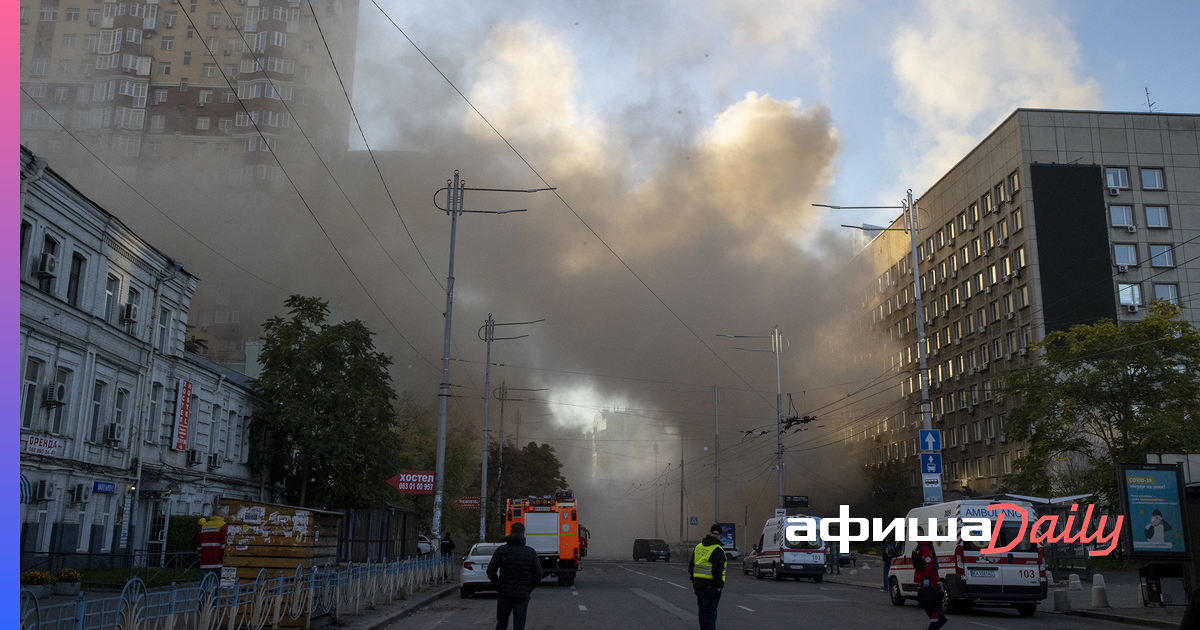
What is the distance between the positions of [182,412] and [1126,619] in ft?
93.9

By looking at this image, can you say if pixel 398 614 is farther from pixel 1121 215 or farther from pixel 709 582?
pixel 1121 215

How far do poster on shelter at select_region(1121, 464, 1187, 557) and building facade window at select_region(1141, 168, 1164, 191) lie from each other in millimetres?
Result: 51479

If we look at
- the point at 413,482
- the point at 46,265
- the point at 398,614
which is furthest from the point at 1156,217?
the point at 46,265

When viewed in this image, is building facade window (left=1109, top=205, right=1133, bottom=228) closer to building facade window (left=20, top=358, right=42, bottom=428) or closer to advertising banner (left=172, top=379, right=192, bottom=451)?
advertising banner (left=172, top=379, right=192, bottom=451)

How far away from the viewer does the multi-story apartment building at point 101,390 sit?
2328cm

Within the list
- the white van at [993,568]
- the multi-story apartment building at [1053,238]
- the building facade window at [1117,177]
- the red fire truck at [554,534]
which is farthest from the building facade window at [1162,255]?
the white van at [993,568]

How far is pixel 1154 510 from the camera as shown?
19.3 meters

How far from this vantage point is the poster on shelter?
19.2m

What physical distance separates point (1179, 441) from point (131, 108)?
99381mm

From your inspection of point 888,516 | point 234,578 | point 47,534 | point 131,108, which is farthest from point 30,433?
point 131,108

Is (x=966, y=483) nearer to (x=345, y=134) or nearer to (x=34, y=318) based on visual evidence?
(x=34, y=318)

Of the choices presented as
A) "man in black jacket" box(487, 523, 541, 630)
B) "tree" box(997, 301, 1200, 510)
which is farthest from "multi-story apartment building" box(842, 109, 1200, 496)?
"man in black jacket" box(487, 523, 541, 630)

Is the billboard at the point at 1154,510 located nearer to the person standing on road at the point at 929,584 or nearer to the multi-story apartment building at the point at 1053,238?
the person standing on road at the point at 929,584

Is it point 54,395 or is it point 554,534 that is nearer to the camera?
point 54,395
